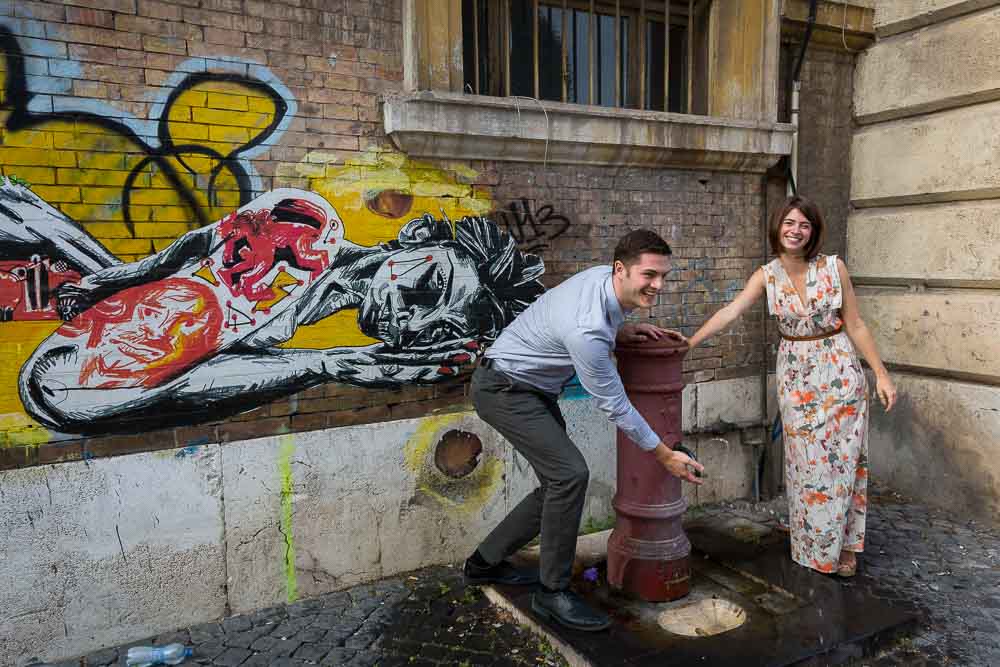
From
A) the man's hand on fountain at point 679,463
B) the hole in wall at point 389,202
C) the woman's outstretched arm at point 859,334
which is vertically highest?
the hole in wall at point 389,202

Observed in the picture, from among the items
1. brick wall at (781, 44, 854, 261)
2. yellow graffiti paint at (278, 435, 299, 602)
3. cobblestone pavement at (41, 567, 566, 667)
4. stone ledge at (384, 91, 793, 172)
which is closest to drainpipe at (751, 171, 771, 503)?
stone ledge at (384, 91, 793, 172)

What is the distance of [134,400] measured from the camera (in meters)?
3.69

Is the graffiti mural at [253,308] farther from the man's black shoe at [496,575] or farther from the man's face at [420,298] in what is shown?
the man's black shoe at [496,575]

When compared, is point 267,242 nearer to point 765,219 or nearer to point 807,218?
point 807,218

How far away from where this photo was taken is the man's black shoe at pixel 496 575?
4070mm

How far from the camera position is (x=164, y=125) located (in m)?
3.65

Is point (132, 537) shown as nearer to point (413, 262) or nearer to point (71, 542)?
point (71, 542)

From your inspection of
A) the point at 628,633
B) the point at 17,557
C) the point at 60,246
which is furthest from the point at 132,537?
the point at 628,633

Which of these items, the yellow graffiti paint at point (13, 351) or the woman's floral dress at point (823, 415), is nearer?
the yellow graffiti paint at point (13, 351)

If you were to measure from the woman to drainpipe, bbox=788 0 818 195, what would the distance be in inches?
70.6

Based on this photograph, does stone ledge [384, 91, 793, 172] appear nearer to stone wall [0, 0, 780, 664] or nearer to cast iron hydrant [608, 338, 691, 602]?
stone wall [0, 0, 780, 664]

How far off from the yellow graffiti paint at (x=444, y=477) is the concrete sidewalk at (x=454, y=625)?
0.43 meters

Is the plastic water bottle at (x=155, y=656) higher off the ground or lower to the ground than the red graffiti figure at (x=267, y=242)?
lower

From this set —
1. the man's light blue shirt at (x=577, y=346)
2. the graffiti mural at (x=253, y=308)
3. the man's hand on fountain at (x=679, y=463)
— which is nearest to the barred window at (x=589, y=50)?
the graffiti mural at (x=253, y=308)
